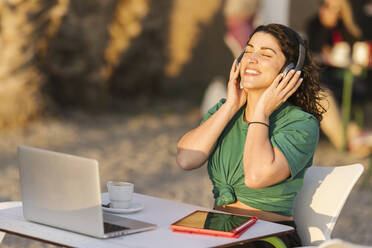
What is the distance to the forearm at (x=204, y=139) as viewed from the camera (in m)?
3.02

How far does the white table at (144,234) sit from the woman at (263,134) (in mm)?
271

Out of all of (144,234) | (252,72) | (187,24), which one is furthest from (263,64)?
(187,24)

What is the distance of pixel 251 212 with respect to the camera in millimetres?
2879

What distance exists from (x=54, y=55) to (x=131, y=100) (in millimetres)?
1782

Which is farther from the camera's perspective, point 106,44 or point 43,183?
point 106,44

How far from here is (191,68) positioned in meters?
10.6

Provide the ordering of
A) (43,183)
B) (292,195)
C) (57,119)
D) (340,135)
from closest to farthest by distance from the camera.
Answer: (43,183), (292,195), (340,135), (57,119)

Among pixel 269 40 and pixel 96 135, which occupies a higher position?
pixel 269 40

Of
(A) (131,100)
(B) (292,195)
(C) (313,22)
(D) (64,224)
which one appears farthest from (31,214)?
(A) (131,100)

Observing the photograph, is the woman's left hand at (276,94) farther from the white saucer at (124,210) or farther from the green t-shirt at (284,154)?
the white saucer at (124,210)

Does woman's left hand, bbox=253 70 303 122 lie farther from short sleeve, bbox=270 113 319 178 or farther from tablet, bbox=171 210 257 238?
tablet, bbox=171 210 257 238

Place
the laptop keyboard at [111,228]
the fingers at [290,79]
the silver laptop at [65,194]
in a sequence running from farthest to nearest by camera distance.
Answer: the fingers at [290,79]
the laptop keyboard at [111,228]
the silver laptop at [65,194]

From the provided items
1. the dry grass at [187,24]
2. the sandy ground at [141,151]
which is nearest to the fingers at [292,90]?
the sandy ground at [141,151]

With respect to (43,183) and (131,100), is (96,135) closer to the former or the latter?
(131,100)
